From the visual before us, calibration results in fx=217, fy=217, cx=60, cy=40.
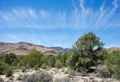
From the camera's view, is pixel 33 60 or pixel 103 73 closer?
pixel 103 73

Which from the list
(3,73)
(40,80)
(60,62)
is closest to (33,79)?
(40,80)

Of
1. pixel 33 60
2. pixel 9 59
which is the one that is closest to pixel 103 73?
pixel 33 60

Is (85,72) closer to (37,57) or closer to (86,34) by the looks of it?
(86,34)

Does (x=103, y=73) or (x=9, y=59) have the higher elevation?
(x=9, y=59)

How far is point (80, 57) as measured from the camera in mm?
41156

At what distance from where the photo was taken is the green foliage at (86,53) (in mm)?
40750

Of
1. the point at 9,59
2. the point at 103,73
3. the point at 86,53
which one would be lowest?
the point at 103,73

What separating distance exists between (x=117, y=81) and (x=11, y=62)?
2021 inches

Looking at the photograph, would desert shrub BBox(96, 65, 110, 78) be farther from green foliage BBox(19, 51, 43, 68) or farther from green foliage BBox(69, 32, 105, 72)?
green foliage BBox(19, 51, 43, 68)

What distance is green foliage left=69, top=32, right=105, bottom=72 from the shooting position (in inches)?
1604

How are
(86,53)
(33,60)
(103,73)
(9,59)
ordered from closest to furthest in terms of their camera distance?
(103,73), (86,53), (33,60), (9,59)

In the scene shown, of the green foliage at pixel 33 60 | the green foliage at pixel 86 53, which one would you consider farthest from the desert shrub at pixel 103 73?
the green foliage at pixel 33 60

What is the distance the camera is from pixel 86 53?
41000 millimetres

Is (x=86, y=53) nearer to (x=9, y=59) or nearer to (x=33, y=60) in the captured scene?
(x=33, y=60)
